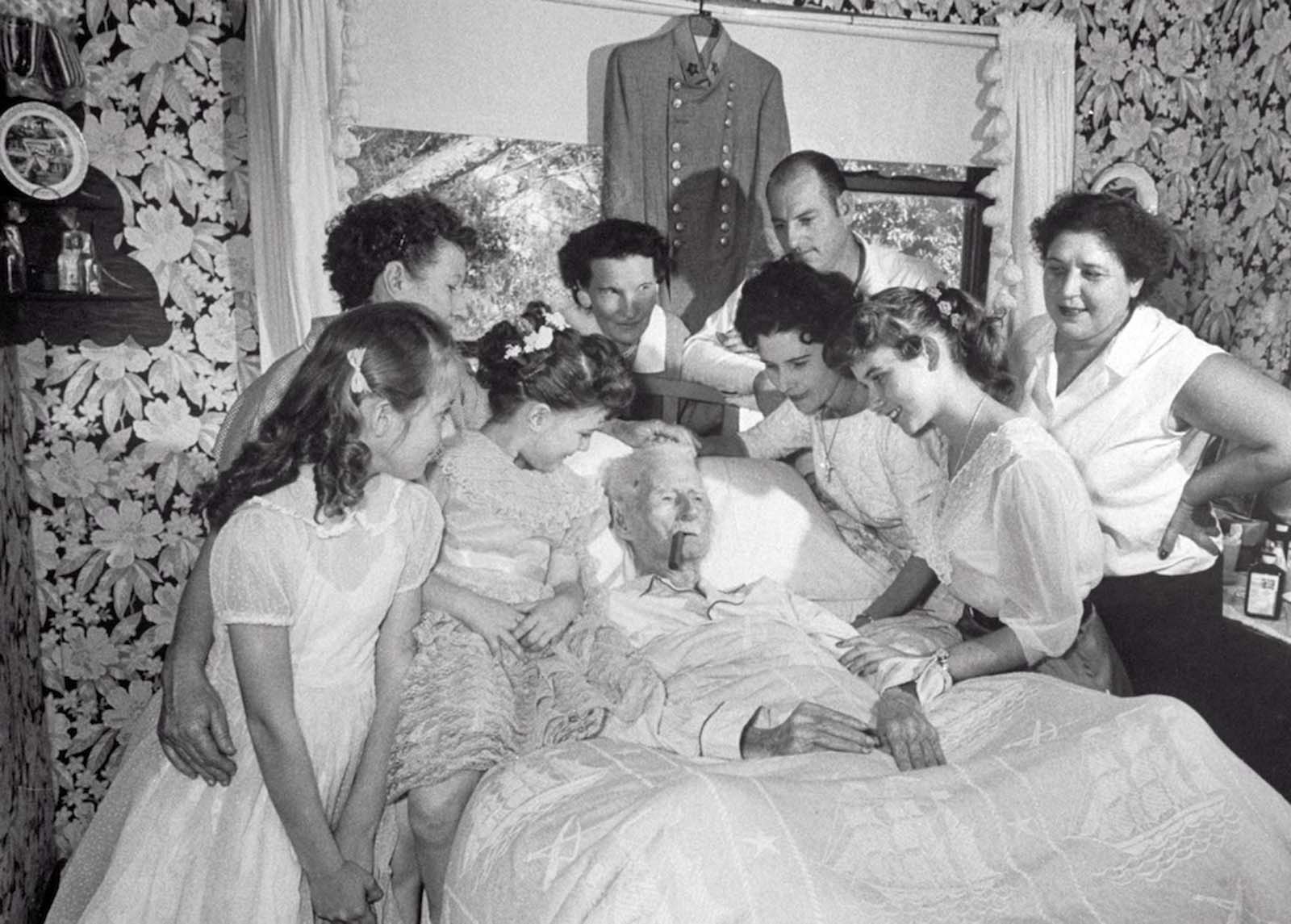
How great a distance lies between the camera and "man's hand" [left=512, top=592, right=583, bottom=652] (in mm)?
2211

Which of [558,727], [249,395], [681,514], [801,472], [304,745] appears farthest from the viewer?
[801,472]

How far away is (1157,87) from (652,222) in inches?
58.1

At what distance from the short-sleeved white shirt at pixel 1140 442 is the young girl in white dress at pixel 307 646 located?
4.77 ft

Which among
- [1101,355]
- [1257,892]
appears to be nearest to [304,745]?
[1257,892]

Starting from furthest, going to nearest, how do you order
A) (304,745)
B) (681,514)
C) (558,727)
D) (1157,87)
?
(1157,87)
(681,514)
(558,727)
(304,745)

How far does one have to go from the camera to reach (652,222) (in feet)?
8.62

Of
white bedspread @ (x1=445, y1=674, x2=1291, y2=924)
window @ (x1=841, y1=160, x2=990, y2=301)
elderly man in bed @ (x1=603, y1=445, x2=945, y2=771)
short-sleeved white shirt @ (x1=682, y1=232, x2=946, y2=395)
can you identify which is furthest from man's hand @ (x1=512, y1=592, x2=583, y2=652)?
window @ (x1=841, y1=160, x2=990, y2=301)

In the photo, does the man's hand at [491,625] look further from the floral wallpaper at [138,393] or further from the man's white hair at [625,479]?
the floral wallpaper at [138,393]

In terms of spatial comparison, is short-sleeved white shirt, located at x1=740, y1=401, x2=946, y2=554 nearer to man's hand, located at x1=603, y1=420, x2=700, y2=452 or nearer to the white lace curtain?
man's hand, located at x1=603, y1=420, x2=700, y2=452

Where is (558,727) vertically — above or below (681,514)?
below

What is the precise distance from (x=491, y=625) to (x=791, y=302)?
1.08m

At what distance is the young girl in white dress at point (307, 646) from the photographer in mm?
1806

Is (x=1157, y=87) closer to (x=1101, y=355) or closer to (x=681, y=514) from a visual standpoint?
(x=1101, y=355)

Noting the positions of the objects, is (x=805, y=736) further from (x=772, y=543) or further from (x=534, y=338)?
Answer: (x=534, y=338)
